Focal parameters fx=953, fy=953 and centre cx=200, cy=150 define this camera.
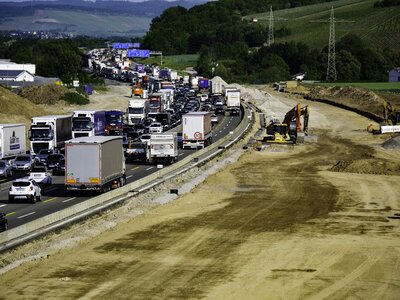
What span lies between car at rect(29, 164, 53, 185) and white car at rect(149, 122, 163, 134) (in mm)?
32304

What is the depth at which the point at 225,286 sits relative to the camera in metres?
32.2

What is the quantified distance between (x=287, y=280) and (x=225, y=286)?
2346 millimetres

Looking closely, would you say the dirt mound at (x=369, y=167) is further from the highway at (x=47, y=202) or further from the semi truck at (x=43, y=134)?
the semi truck at (x=43, y=134)

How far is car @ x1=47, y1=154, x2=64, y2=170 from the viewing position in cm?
6378

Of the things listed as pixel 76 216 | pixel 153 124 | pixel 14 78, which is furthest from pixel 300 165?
pixel 14 78

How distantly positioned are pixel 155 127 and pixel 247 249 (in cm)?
5473

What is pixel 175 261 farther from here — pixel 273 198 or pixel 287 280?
pixel 273 198

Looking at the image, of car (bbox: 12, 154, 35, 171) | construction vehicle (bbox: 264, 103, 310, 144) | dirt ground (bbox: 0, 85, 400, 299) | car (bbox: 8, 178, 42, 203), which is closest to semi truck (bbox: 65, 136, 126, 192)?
car (bbox: 8, 178, 42, 203)

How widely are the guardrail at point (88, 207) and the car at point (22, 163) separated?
9281 millimetres

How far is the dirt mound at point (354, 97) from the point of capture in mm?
136875

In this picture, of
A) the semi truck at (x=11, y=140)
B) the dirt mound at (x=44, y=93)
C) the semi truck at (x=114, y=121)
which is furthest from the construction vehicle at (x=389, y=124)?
the dirt mound at (x=44, y=93)

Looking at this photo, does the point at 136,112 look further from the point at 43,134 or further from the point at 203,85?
the point at 203,85

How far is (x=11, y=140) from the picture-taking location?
217ft

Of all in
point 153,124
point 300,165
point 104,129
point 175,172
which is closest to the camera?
point 175,172
